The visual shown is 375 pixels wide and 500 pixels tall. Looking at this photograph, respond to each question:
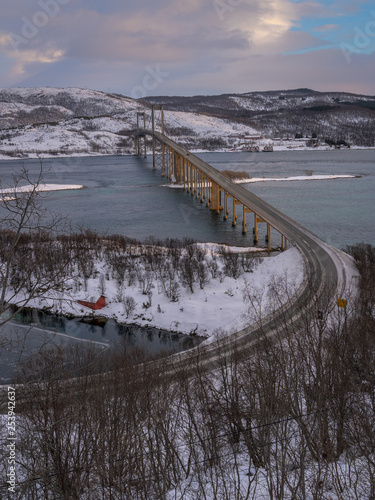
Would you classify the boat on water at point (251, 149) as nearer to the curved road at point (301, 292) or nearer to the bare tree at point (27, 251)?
the curved road at point (301, 292)

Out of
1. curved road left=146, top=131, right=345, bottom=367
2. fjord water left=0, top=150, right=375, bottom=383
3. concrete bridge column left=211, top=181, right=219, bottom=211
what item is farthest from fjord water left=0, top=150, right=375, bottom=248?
curved road left=146, top=131, right=345, bottom=367

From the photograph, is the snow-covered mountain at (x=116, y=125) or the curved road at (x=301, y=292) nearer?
the curved road at (x=301, y=292)

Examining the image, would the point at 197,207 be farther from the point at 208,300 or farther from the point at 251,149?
the point at 251,149

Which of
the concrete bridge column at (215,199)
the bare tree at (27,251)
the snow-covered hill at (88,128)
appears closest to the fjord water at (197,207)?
the concrete bridge column at (215,199)

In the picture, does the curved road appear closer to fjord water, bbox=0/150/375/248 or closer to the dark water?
fjord water, bbox=0/150/375/248

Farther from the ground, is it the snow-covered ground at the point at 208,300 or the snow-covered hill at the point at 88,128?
the snow-covered hill at the point at 88,128

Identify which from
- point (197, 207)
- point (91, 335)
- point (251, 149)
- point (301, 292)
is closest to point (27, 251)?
point (91, 335)

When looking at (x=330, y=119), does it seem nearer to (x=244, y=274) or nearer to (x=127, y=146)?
(x=127, y=146)
